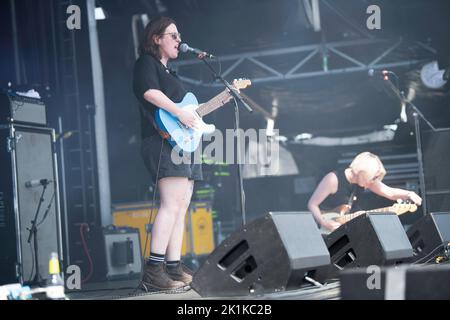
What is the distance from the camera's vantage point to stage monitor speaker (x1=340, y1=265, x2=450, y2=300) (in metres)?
2.80

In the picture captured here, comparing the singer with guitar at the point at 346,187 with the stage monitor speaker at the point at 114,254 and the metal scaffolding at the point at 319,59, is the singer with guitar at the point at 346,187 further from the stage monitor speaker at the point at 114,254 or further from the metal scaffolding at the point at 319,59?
the metal scaffolding at the point at 319,59

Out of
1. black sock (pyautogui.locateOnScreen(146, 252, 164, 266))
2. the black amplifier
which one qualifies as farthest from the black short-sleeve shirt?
the black amplifier

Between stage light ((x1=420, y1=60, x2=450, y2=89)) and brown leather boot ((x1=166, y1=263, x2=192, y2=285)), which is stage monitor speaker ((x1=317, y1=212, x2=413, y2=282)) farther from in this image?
stage light ((x1=420, y1=60, x2=450, y2=89))

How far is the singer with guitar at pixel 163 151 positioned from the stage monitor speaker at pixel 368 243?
0.98 metres

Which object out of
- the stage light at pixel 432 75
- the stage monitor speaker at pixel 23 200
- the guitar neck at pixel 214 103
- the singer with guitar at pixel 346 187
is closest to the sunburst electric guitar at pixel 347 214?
the singer with guitar at pixel 346 187

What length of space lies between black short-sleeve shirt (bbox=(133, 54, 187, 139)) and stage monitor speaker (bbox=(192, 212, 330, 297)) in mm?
1278

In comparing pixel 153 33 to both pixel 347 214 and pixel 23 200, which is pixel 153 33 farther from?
pixel 347 214

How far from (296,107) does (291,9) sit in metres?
3.26

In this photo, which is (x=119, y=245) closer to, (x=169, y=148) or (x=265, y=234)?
(x=169, y=148)

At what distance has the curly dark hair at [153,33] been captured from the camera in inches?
191

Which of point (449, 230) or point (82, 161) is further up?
point (82, 161)

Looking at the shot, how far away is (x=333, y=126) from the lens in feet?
39.7

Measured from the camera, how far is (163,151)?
4668mm
